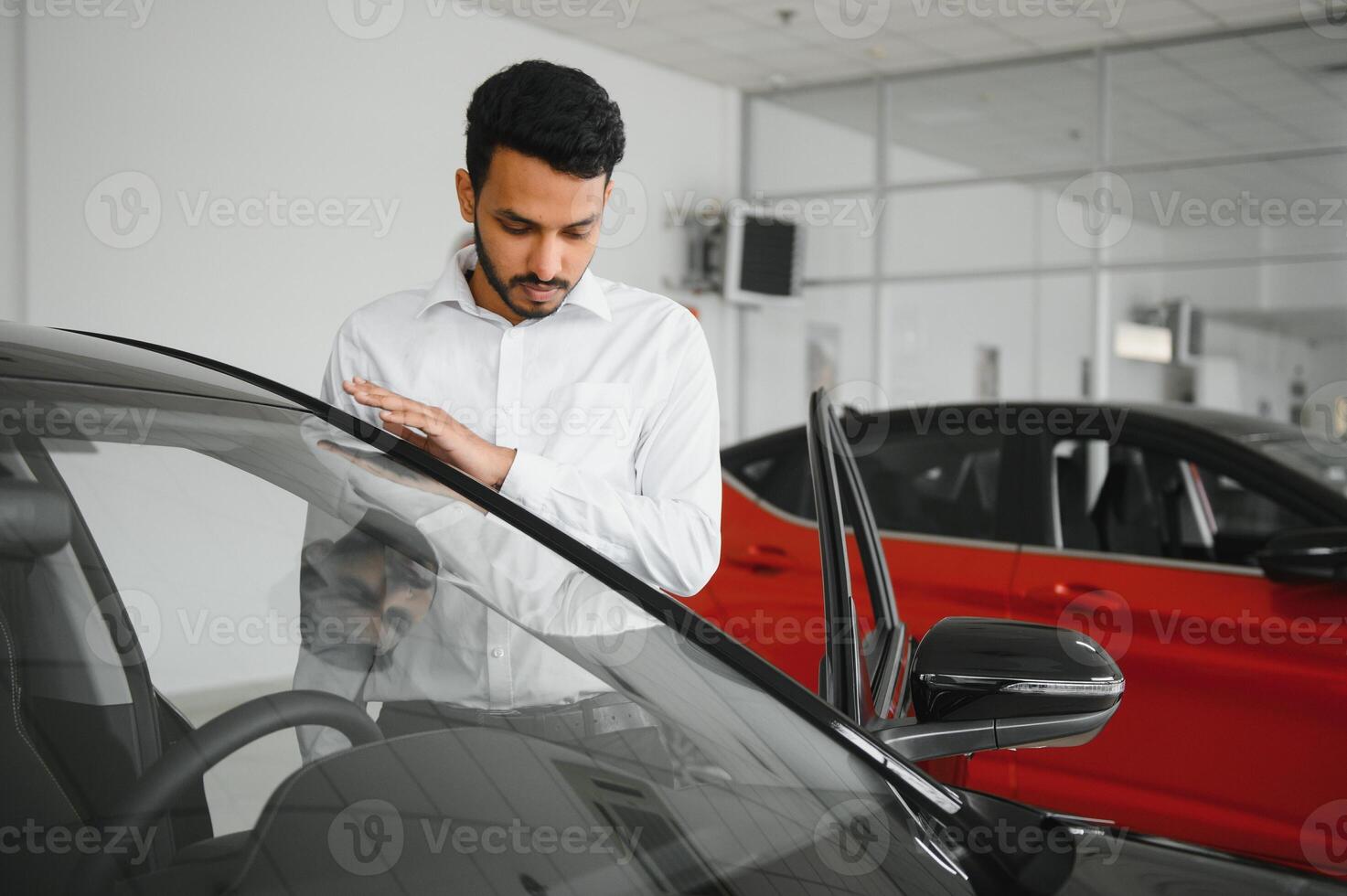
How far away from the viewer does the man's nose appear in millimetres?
1392

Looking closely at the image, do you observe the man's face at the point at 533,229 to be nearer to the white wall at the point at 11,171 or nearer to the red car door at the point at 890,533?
the red car door at the point at 890,533

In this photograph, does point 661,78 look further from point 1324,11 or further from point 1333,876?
point 1333,876

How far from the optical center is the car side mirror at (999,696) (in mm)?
1051

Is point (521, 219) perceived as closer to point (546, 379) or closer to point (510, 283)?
point (510, 283)

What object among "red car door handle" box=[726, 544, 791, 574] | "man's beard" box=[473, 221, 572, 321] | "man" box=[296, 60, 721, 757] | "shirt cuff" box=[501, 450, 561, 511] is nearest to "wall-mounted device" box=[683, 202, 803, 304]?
"red car door handle" box=[726, 544, 791, 574]

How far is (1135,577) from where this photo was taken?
9.12 feet

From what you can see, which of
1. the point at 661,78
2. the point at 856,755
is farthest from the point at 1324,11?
the point at 856,755

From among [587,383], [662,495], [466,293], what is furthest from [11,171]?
[662,495]

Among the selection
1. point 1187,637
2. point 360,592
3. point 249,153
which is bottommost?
point 1187,637

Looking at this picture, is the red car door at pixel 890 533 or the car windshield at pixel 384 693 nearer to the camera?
the car windshield at pixel 384 693

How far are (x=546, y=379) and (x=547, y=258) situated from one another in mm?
219

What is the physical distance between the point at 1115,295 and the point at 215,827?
24.4 feet

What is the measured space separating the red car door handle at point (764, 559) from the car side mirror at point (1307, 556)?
113 centimetres

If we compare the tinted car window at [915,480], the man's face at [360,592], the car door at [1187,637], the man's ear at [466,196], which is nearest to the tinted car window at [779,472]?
the tinted car window at [915,480]
